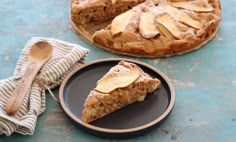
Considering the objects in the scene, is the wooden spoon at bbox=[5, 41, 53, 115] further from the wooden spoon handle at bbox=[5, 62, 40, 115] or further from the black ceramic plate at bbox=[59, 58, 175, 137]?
the black ceramic plate at bbox=[59, 58, 175, 137]

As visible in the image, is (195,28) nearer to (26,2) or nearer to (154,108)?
(154,108)

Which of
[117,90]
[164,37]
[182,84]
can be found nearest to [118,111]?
[117,90]

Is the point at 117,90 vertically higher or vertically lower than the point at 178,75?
higher

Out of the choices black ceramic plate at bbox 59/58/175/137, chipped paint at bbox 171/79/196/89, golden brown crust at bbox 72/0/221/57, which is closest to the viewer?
black ceramic plate at bbox 59/58/175/137

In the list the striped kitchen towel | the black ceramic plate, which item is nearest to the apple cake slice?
the black ceramic plate

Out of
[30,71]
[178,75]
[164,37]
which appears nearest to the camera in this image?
[30,71]

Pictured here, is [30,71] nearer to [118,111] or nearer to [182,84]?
[118,111]
